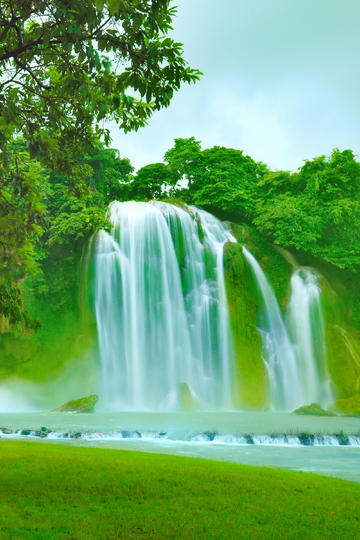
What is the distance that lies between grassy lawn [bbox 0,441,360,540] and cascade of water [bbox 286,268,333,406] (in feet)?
62.2

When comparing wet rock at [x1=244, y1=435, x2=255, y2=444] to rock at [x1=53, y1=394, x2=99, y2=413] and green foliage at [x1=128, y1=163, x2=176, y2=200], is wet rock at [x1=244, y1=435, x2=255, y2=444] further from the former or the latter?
green foliage at [x1=128, y1=163, x2=176, y2=200]

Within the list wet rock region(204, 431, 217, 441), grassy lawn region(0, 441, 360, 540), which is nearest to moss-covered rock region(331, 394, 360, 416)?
wet rock region(204, 431, 217, 441)

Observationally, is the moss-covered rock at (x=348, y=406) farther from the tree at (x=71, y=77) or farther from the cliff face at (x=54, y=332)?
the tree at (x=71, y=77)

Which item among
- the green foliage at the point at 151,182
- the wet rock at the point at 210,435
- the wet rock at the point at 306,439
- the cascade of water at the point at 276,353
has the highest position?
the green foliage at the point at 151,182

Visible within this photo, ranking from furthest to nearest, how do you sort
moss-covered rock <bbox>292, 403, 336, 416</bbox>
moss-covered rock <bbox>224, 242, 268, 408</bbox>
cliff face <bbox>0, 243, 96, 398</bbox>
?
moss-covered rock <bbox>224, 242, 268, 408</bbox> → cliff face <bbox>0, 243, 96, 398</bbox> → moss-covered rock <bbox>292, 403, 336, 416</bbox>

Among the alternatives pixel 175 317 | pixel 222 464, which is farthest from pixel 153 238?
pixel 222 464

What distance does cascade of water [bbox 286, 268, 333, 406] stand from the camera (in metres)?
25.8

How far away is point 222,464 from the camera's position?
841cm

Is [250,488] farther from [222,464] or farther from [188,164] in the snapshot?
[188,164]

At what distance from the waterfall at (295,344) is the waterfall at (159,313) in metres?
2.49

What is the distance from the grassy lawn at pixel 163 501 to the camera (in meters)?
4.57

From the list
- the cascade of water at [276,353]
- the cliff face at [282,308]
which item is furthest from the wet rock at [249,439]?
the cascade of water at [276,353]

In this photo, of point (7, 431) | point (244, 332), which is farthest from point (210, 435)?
point (244, 332)

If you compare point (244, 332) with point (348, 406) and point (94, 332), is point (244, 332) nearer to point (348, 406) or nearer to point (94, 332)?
point (348, 406)
